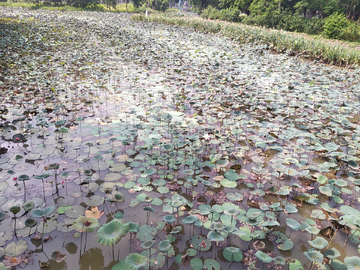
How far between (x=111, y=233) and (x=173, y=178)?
107 cm

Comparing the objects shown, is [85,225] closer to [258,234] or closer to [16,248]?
[16,248]

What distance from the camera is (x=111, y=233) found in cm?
150

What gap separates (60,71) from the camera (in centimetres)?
602

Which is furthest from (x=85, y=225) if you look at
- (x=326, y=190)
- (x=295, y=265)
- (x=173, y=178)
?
(x=326, y=190)

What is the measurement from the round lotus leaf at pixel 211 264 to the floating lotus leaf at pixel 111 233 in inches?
24.1

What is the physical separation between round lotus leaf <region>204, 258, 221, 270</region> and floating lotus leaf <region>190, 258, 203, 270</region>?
0.12 ft

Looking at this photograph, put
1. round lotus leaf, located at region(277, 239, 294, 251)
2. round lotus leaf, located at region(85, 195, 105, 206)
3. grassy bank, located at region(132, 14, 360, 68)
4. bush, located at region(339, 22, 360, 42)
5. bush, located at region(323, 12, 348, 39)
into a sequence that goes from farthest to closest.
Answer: bush, located at region(323, 12, 348, 39) < bush, located at region(339, 22, 360, 42) < grassy bank, located at region(132, 14, 360, 68) < round lotus leaf, located at region(85, 195, 105, 206) < round lotus leaf, located at region(277, 239, 294, 251)

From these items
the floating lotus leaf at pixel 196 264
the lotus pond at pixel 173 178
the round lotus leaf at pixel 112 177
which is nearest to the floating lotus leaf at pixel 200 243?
the lotus pond at pixel 173 178

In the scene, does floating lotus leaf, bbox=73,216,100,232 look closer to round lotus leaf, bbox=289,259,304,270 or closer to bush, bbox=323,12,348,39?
round lotus leaf, bbox=289,259,304,270

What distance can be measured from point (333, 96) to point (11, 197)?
18.2 feet

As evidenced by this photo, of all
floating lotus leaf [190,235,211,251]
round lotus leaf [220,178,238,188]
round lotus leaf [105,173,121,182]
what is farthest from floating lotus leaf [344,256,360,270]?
round lotus leaf [105,173,121,182]

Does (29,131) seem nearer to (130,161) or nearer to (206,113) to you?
(130,161)

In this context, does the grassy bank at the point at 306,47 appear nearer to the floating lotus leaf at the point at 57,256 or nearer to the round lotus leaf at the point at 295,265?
the round lotus leaf at the point at 295,265

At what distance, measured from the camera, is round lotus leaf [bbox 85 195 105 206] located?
206 cm
